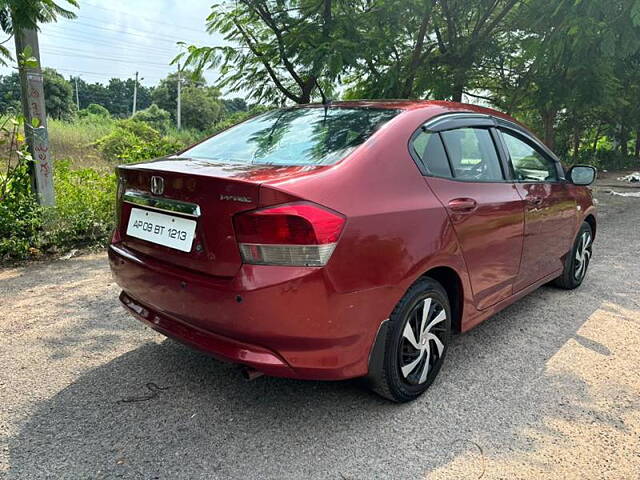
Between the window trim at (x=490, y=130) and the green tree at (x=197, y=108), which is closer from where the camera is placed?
the window trim at (x=490, y=130)

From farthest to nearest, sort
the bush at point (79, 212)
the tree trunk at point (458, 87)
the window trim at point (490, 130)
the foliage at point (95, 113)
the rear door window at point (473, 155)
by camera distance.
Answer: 1. the foliage at point (95, 113)
2. the tree trunk at point (458, 87)
3. the bush at point (79, 212)
4. the rear door window at point (473, 155)
5. the window trim at point (490, 130)

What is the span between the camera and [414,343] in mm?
2574

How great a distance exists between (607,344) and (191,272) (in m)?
2.81

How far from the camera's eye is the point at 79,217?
18.1 ft

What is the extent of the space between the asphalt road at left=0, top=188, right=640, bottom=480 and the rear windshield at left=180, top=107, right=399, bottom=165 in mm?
1233

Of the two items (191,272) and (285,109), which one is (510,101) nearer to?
Answer: (285,109)

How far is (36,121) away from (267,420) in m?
4.12

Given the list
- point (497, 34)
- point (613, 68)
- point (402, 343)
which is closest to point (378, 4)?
point (497, 34)

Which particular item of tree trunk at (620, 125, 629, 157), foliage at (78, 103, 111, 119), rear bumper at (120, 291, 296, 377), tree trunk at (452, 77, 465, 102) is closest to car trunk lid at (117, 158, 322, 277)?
rear bumper at (120, 291, 296, 377)

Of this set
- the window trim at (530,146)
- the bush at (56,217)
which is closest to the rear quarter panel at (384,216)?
the window trim at (530,146)

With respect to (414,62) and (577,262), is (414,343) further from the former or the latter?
(414,62)

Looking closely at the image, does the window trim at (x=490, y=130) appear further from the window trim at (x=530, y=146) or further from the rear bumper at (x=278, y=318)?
the rear bumper at (x=278, y=318)

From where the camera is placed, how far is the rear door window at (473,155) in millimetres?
2898

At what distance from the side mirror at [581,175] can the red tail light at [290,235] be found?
9.22 ft
